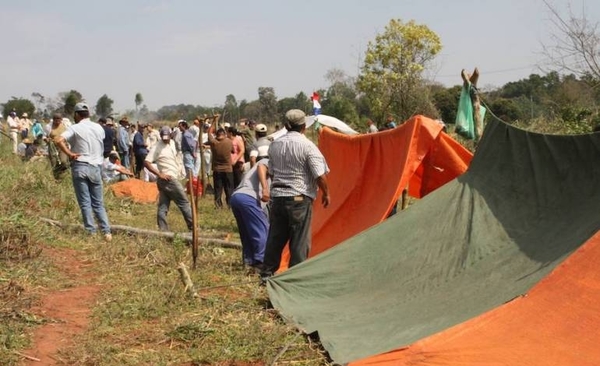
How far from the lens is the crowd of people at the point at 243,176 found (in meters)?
5.74

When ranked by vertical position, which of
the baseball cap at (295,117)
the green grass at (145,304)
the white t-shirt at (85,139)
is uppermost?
the baseball cap at (295,117)

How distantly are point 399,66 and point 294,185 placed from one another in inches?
870

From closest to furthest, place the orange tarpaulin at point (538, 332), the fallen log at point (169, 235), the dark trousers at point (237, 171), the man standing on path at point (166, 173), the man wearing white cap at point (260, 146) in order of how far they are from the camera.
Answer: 1. the orange tarpaulin at point (538, 332)
2. the fallen log at point (169, 235)
3. the man standing on path at point (166, 173)
4. the man wearing white cap at point (260, 146)
5. the dark trousers at point (237, 171)

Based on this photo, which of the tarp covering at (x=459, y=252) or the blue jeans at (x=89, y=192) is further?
the blue jeans at (x=89, y=192)

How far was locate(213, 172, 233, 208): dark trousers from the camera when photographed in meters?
11.6

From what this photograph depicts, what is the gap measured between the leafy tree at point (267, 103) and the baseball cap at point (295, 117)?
84.6 ft

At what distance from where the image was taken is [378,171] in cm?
692

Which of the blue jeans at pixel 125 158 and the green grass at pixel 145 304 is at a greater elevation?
the blue jeans at pixel 125 158

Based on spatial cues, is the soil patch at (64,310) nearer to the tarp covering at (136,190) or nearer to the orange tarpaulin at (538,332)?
the orange tarpaulin at (538,332)

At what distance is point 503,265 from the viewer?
15.2 ft

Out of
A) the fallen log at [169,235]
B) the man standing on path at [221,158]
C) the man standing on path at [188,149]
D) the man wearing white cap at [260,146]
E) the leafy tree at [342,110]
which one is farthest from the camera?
the leafy tree at [342,110]

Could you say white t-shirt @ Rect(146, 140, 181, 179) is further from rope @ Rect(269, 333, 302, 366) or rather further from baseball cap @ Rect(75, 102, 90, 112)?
rope @ Rect(269, 333, 302, 366)

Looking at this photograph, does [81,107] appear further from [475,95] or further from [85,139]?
[475,95]

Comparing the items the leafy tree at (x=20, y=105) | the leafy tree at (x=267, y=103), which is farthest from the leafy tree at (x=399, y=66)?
the leafy tree at (x=20, y=105)
